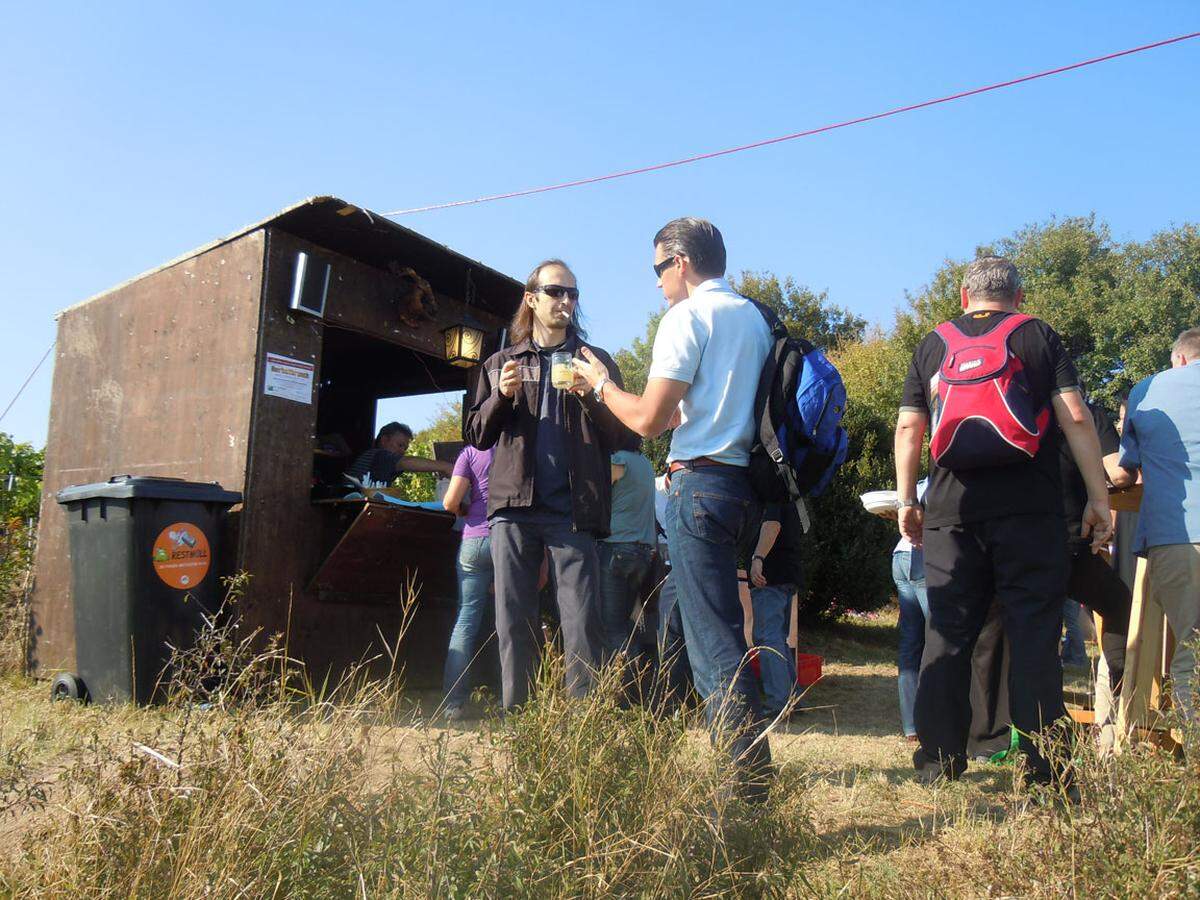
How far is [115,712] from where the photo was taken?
448 centimetres

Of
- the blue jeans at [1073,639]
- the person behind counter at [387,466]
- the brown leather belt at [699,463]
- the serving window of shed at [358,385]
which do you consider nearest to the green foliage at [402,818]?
the brown leather belt at [699,463]

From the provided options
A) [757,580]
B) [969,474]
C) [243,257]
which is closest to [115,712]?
[243,257]

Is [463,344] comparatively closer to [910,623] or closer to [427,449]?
[910,623]

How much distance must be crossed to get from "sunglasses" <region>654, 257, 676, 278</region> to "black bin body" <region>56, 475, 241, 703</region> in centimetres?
306

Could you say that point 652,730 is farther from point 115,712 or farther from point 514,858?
point 115,712

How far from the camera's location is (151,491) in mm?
5008

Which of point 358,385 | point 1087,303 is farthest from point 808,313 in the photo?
point 358,385

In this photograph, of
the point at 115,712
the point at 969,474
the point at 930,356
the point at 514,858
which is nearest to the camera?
the point at 514,858

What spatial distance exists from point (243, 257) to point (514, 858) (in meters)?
4.65

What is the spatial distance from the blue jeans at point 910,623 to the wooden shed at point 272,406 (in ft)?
9.48

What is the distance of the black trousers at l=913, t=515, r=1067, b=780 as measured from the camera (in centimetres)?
321

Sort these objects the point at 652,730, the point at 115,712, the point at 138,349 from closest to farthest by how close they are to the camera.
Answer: the point at 652,730 < the point at 115,712 < the point at 138,349

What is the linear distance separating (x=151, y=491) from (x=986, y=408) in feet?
13.4

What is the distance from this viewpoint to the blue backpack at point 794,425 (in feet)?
10.2
